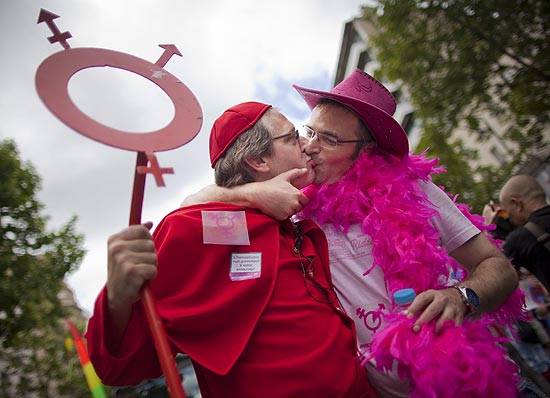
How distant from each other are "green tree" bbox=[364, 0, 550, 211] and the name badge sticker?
19.3ft

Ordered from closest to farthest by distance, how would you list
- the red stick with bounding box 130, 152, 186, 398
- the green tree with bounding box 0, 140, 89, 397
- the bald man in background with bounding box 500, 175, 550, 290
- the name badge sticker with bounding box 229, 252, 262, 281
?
1. the red stick with bounding box 130, 152, 186, 398
2. the name badge sticker with bounding box 229, 252, 262, 281
3. the bald man in background with bounding box 500, 175, 550, 290
4. the green tree with bounding box 0, 140, 89, 397

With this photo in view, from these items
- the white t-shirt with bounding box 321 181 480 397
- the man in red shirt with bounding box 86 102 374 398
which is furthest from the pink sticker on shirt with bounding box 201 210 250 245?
the white t-shirt with bounding box 321 181 480 397

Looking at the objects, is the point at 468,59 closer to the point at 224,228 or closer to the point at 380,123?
the point at 380,123

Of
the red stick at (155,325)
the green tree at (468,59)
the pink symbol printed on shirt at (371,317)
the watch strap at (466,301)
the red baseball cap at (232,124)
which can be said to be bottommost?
the watch strap at (466,301)

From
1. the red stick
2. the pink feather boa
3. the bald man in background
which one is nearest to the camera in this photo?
the red stick

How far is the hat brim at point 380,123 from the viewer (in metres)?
2.24

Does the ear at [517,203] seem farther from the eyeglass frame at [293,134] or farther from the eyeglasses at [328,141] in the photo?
the eyeglass frame at [293,134]

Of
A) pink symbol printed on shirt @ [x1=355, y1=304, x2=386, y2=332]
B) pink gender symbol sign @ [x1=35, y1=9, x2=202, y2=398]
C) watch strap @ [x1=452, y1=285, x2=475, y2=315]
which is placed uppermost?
pink gender symbol sign @ [x1=35, y1=9, x2=202, y2=398]

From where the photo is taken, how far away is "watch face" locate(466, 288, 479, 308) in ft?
5.57

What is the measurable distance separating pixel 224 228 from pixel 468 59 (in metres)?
6.52

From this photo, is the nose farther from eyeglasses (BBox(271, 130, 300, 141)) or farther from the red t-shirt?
the red t-shirt

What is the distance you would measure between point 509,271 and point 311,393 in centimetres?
112

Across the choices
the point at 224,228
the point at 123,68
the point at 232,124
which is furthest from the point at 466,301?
the point at 123,68

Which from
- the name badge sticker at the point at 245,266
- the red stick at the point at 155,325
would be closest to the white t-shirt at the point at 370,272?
the name badge sticker at the point at 245,266
